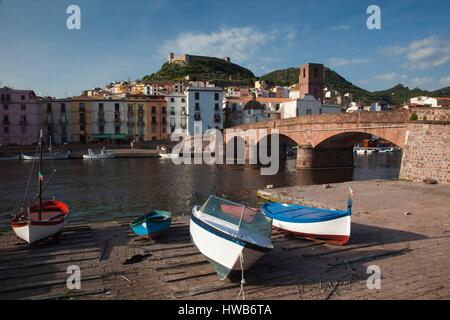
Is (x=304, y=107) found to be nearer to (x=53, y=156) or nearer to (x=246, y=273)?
(x=53, y=156)

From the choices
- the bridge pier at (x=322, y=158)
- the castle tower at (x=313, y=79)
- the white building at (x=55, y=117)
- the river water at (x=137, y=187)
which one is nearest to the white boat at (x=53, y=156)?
the white building at (x=55, y=117)

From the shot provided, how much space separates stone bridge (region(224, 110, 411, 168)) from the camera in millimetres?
33125

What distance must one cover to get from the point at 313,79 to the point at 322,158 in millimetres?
55681

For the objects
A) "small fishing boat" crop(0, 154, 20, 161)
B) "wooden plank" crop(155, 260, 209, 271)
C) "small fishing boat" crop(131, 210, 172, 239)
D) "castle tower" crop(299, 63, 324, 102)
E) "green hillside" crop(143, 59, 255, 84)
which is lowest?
"small fishing boat" crop(0, 154, 20, 161)

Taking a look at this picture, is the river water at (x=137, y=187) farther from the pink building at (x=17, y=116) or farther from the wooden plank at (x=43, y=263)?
the pink building at (x=17, y=116)

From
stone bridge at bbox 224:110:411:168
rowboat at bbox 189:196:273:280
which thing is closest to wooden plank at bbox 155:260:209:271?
rowboat at bbox 189:196:273:280

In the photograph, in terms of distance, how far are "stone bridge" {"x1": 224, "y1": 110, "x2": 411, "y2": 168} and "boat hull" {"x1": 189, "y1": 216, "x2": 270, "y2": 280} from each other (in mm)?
26680

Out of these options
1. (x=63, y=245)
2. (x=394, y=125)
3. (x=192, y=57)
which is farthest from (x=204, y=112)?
(x=192, y=57)

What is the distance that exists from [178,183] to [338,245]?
81.5ft

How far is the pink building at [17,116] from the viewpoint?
7388 cm

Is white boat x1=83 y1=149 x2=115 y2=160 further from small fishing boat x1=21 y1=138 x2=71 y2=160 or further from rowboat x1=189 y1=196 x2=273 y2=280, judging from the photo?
rowboat x1=189 y1=196 x2=273 y2=280

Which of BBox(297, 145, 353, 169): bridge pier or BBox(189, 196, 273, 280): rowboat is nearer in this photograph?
BBox(189, 196, 273, 280): rowboat

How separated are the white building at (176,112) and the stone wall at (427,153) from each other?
58998 mm

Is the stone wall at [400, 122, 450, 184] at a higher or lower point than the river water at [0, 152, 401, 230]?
higher
